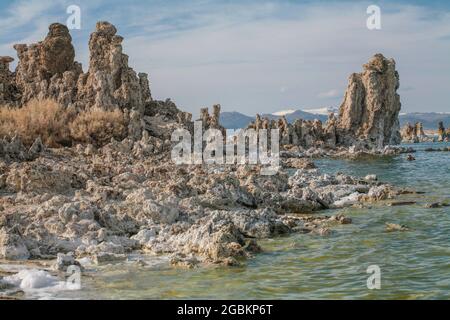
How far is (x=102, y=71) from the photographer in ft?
133

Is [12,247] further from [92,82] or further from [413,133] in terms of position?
[413,133]

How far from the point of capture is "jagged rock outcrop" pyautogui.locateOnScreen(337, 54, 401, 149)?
248 feet

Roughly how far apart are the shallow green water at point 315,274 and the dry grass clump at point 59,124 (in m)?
19.1

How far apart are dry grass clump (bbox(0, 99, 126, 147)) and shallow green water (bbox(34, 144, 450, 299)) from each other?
19.1 m

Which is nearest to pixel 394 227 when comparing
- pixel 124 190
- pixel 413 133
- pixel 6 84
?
pixel 124 190

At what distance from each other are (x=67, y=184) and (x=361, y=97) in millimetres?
63393

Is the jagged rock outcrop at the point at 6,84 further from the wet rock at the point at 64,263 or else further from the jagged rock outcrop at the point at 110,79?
the wet rock at the point at 64,263

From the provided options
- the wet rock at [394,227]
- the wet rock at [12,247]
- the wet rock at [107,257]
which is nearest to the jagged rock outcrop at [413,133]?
the wet rock at [394,227]

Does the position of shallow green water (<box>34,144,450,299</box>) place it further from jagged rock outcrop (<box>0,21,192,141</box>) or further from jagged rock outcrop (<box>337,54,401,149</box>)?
jagged rock outcrop (<box>337,54,401,149</box>)

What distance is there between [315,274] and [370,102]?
68.2 m

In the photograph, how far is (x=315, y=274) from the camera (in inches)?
422

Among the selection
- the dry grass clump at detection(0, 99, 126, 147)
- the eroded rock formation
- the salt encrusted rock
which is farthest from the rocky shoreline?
the salt encrusted rock
